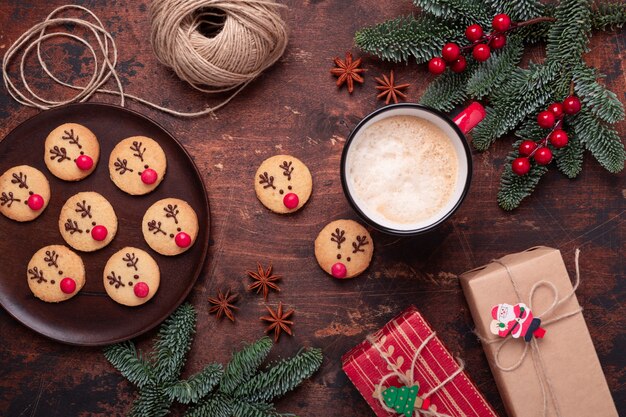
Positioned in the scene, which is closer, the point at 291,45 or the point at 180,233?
the point at 180,233

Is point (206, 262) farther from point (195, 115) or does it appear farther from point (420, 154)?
point (420, 154)

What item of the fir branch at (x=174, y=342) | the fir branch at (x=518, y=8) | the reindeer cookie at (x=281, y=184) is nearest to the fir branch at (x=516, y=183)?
the fir branch at (x=518, y=8)

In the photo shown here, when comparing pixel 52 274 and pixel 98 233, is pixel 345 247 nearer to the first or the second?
pixel 98 233

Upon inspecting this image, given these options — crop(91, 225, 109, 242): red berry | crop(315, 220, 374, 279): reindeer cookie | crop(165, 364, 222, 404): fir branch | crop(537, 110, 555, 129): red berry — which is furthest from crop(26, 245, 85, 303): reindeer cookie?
crop(537, 110, 555, 129): red berry

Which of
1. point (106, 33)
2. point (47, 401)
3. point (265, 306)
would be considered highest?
point (106, 33)

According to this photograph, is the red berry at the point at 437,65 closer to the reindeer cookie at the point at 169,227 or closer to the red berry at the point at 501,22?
the red berry at the point at 501,22

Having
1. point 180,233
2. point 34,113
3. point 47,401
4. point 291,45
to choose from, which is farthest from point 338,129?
point 47,401

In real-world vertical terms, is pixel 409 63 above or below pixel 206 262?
above
